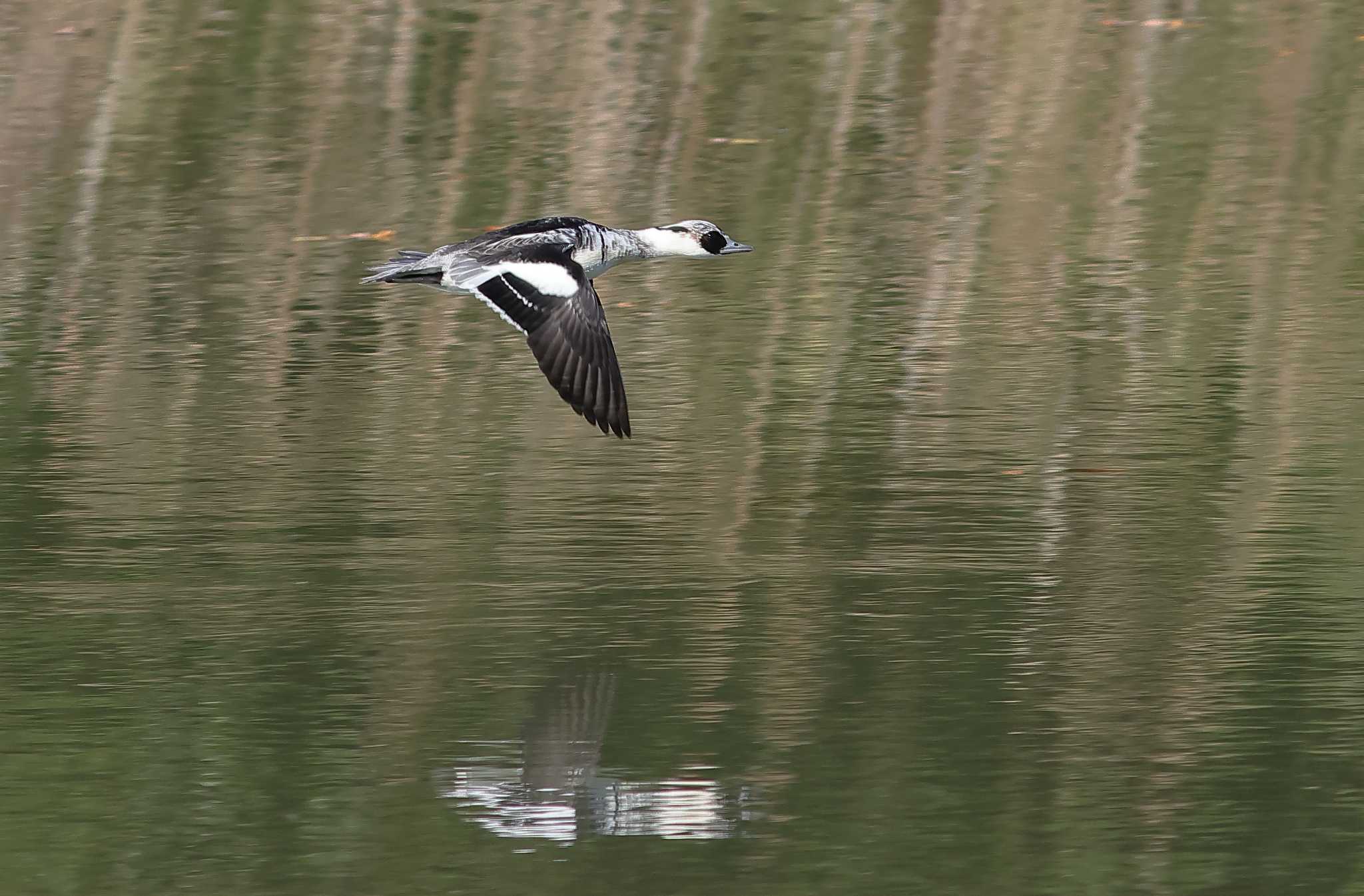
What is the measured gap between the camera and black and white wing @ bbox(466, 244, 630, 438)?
9.85 meters

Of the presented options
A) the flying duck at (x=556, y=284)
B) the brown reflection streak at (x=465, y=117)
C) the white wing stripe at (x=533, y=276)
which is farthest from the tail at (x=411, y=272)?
the brown reflection streak at (x=465, y=117)

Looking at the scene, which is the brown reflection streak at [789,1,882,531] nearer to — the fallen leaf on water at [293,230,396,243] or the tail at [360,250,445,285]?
the tail at [360,250,445,285]

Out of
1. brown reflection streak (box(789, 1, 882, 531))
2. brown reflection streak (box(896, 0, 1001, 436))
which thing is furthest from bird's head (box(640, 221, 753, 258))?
brown reflection streak (box(896, 0, 1001, 436))

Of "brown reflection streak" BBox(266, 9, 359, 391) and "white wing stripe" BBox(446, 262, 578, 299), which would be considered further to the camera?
"brown reflection streak" BBox(266, 9, 359, 391)

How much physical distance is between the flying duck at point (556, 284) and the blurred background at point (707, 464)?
417 mm

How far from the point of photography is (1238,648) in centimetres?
797

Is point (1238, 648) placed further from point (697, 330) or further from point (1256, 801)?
point (697, 330)

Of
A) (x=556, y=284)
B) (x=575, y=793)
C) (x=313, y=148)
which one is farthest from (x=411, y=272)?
(x=313, y=148)

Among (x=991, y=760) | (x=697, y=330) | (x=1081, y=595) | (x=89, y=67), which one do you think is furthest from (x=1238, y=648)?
(x=89, y=67)

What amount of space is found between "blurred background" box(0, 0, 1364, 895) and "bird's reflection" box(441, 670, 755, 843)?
0.06 ft

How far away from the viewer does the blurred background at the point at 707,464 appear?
673 cm

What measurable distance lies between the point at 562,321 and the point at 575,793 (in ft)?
11.5

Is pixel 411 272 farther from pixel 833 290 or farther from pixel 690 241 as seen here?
pixel 833 290

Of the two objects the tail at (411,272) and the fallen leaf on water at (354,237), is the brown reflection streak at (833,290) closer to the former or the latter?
the tail at (411,272)
